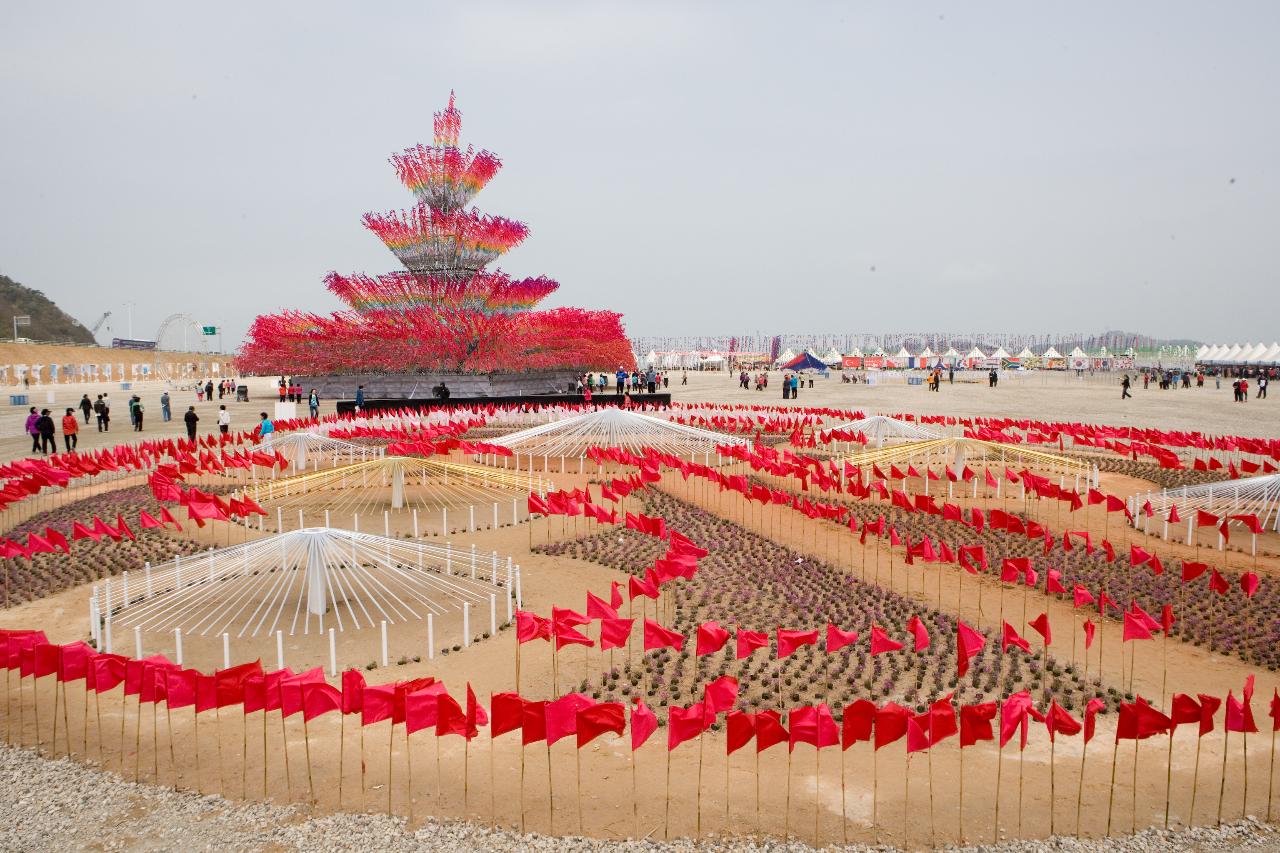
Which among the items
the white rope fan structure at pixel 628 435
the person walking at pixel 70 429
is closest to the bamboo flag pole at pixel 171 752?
the white rope fan structure at pixel 628 435

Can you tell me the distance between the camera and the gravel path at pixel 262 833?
6.37 meters

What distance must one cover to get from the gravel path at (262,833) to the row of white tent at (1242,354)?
96553mm

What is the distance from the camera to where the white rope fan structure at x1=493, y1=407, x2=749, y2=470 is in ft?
78.3

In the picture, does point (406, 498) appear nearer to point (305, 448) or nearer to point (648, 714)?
point (305, 448)

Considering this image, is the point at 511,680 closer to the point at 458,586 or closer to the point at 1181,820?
the point at 458,586

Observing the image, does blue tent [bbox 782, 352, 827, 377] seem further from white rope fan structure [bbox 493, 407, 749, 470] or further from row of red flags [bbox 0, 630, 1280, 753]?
row of red flags [bbox 0, 630, 1280, 753]

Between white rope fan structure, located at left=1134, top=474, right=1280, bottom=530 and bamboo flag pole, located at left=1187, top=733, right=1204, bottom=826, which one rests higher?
white rope fan structure, located at left=1134, top=474, right=1280, bottom=530

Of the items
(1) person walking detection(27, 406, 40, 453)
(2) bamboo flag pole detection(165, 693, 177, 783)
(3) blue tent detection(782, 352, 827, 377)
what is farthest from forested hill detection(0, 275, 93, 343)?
(2) bamboo flag pole detection(165, 693, 177, 783)

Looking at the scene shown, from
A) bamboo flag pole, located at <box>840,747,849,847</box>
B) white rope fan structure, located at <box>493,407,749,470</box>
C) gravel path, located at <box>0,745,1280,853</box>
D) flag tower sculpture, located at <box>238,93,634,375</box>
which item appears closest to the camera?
gravel path, located at <box>0,745,1280,853</box>

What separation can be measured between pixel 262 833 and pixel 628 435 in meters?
18.1

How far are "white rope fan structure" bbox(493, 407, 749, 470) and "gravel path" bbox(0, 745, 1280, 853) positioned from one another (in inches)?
648

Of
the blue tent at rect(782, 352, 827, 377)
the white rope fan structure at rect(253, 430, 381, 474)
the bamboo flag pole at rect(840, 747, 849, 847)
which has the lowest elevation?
the bamboo flag pole at rect(840, 747, 849, 847)

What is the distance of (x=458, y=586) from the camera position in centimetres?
1268

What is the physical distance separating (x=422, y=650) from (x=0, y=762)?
4125 mm
